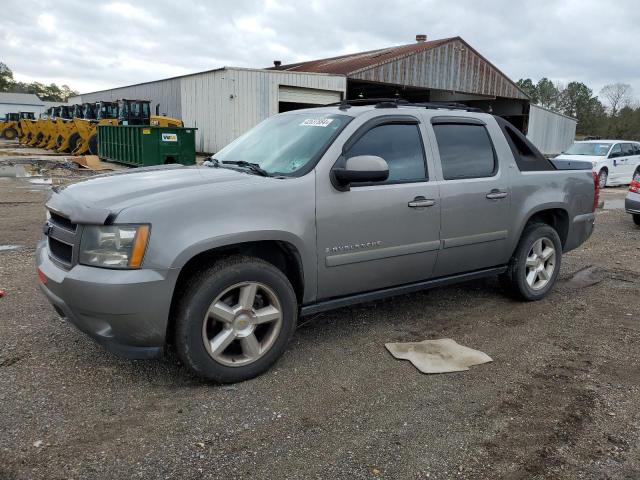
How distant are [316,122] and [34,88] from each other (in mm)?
135391

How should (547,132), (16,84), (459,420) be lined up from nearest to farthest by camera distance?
(459,420) < (547,132) < (16,84)

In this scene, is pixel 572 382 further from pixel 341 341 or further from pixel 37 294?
pixel 37 294

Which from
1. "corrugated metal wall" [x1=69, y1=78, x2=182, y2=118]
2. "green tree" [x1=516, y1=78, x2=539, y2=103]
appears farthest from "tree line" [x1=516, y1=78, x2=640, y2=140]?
"corrugated metal wall" [x1=69, y1=78, x2=182, y2=118]

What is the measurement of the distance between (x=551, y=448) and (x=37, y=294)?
4.53 metres

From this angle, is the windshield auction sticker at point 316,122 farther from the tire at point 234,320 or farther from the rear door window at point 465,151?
the tire at point 234,320

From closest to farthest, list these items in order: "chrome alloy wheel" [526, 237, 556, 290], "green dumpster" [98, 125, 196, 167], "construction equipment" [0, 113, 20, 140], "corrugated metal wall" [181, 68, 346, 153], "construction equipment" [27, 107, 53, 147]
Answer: "chrome alloy wheel" [526, 237, 556, 290] → "green dumpster" [98, 125, 196, 167] → "corrugated metal wall" [181, 68, 346, 153] → "construction equipment" [27, 107, 53, 147] → "construction equipment" [0, 113, 20, 140]

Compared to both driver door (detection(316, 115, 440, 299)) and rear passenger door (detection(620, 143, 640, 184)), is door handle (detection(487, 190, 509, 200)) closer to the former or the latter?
driver door (detection(316, 115, 440, 299))

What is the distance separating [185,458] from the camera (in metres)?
2.59

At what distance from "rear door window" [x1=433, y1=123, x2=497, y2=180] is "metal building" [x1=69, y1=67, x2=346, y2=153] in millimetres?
18112

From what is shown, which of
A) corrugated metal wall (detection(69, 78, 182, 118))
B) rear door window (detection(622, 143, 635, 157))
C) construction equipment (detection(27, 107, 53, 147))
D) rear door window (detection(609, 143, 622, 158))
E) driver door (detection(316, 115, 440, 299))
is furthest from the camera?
construction equipment (detection(27, 107, 53, 147))

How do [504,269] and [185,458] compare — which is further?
[504,269]

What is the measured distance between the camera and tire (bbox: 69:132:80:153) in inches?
947

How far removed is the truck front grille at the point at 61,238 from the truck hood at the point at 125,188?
75mm

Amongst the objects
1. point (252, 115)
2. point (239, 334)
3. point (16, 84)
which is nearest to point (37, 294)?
point (239, 334)
